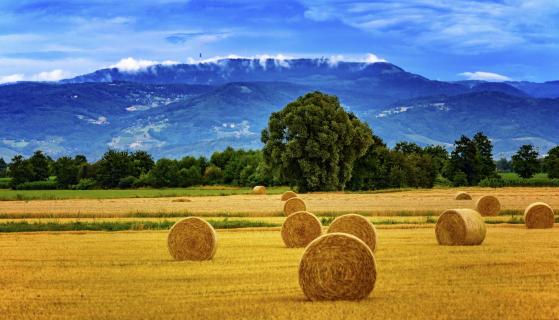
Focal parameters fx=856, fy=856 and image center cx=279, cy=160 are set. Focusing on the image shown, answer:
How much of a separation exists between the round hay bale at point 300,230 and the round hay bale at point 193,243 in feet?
14.0

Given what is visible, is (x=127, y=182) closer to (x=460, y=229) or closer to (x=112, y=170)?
(x=112, y=170)

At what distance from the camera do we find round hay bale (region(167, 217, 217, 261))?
76.4 feet

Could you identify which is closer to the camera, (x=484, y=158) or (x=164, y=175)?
(x=164, y=175)

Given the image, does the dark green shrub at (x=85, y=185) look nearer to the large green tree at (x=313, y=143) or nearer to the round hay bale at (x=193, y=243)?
the large green tree at (x=313, y=143)

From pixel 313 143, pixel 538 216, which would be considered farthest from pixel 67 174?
pixel 538 216

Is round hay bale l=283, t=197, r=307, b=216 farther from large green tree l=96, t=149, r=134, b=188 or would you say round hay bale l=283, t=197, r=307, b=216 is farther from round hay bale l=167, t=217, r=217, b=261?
large green tree l=96, t=149, r=134, b=188

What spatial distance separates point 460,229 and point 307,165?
48.9 meters

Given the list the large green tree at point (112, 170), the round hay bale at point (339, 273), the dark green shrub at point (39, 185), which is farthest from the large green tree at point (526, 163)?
the round hay bale at point (339, 273)

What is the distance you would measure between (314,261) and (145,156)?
105 meters

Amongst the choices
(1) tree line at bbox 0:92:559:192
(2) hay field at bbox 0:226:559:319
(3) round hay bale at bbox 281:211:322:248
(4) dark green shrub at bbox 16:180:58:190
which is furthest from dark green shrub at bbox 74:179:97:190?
(3) round hay bale at bbox 281:211:322:248

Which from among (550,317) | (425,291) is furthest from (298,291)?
(550,317)

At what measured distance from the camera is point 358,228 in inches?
975

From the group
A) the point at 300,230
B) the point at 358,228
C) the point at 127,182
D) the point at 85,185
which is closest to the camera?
the point at 358,228

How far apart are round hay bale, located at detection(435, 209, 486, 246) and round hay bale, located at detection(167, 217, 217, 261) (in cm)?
763
